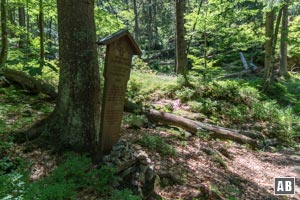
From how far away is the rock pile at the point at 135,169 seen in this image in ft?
12.8

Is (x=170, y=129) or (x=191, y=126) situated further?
(x=191, y=126)

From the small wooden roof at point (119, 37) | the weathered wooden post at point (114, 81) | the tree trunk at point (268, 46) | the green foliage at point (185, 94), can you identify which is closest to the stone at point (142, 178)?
the weathered wooden post at point (114, 81)

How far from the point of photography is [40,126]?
469cm

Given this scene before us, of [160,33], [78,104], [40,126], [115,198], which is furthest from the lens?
[160,33]

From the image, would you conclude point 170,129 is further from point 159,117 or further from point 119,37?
point 119,37

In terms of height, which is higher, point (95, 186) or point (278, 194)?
point (95, 186)

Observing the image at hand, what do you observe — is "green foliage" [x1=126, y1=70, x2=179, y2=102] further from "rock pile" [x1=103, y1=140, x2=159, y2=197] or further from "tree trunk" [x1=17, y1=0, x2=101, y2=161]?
"rock pile" [x1=103, y1=140, x2=159, y2=197]

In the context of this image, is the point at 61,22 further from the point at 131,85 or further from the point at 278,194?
the point at 131,85

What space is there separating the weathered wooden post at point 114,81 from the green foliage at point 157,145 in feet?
3.39

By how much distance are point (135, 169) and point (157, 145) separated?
149cm

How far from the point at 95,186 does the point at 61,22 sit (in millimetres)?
2663

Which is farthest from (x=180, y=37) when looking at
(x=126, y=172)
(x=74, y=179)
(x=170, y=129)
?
(x=74, y=179)

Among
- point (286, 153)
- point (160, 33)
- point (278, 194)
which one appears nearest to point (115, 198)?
point (278, 194)

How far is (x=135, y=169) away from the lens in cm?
408
